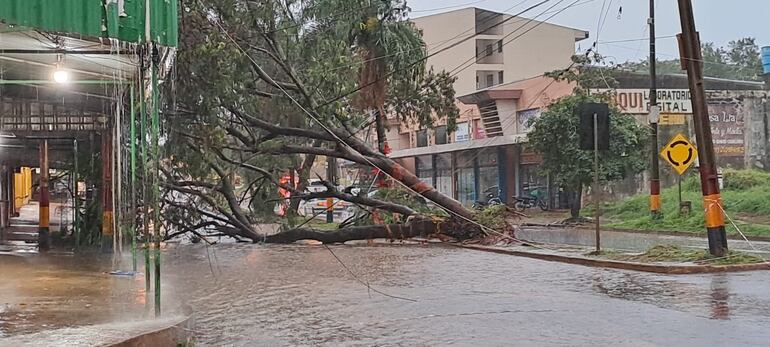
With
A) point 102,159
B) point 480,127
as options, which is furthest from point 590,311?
point 480,127

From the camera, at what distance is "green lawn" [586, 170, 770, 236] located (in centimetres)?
2450

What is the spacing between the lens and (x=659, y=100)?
35844 mm

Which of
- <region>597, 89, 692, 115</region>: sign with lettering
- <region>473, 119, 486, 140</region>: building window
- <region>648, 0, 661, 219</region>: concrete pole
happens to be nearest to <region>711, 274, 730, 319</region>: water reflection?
<region>648, 0, 661, 219</region>: concrete pole

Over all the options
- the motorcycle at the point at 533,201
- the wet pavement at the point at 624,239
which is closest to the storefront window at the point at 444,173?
the motorcycle at the point at 533,201

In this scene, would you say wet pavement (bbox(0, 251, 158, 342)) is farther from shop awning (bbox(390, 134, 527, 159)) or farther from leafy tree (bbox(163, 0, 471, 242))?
shop awning (bbox(390, 134, 527, 159))

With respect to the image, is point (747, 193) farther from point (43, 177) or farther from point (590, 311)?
point (43, 177)

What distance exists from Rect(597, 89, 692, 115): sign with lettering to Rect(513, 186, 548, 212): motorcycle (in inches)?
261

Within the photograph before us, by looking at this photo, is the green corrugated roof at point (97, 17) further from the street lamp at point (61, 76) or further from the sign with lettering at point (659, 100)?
the sign with lettering at point (659, 100)

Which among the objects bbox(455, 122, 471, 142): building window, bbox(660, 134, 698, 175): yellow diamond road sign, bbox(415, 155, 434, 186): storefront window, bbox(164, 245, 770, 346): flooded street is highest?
bbox(455, 122, 471, 142): building window

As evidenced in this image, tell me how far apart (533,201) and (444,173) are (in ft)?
36.1

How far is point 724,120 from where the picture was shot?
117 ft

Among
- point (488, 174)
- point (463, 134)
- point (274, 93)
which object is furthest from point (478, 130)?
point (274, 93)

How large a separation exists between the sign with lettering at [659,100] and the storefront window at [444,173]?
14495 mm

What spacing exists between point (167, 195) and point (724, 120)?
25727mm
